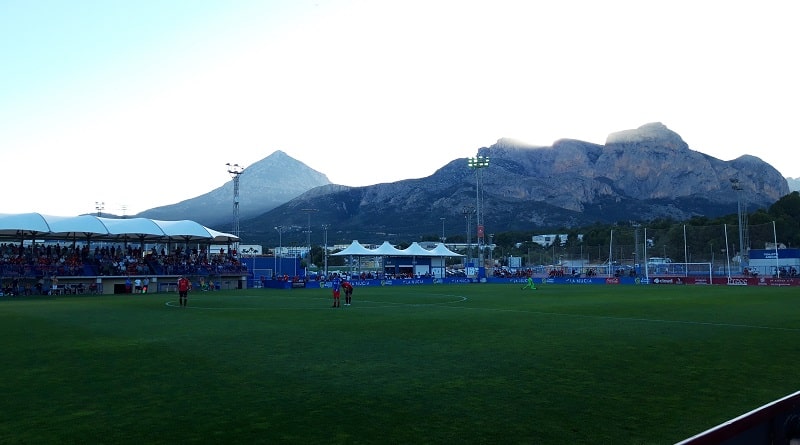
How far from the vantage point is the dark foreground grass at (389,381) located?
24.7 ft

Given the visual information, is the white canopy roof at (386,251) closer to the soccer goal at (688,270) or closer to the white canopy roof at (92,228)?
the white canopy roof at (92,228)

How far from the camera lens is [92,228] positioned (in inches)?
2151

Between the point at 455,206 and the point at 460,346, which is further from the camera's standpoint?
→ the point at 455,206

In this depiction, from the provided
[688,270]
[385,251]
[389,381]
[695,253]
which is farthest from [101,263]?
[695,253]

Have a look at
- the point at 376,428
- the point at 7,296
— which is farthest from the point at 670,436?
the point at 7,296

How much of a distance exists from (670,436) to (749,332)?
1339 centimetres

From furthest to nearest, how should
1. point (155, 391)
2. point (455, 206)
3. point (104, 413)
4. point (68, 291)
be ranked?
point (455, 206)
point (68, 291)
point (155, 391)
point (104, 413)

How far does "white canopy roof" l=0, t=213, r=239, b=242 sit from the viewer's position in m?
51.8

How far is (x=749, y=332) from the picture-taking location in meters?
18.2

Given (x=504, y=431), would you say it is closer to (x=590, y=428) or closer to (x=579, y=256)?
(x=590, y=428)

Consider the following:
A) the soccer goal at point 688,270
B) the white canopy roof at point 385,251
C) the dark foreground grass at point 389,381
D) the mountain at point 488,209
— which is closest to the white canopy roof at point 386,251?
the white canopy roof at point 385,251

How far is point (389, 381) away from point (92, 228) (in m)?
52.3

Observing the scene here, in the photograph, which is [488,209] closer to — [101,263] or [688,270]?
[688,270]

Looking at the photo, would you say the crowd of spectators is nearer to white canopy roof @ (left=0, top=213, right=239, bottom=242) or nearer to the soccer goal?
white canopy roof @ (left=0, top=213, right=239, bottom=242)
